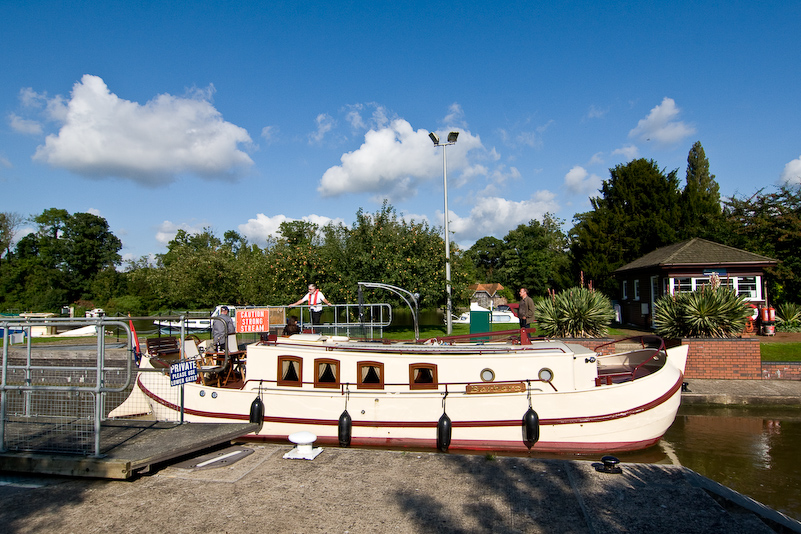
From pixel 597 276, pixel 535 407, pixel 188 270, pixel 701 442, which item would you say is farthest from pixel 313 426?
pixel 188 270

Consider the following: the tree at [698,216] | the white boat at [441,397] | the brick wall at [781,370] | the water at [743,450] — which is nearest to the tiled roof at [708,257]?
the tree at [698,216]

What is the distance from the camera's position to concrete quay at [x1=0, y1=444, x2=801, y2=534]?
4.71 metres

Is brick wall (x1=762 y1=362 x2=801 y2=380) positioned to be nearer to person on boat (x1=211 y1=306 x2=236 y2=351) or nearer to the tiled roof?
the tiled roof

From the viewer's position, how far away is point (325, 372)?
9.98m

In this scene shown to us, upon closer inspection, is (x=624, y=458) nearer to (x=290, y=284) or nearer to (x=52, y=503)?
(x=52, y=503)

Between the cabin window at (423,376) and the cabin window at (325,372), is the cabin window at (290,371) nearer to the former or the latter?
the cabin window at (325,372)

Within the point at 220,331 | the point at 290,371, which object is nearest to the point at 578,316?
the point at 290,371

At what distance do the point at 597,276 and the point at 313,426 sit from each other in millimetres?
26296

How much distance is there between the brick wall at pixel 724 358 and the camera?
43.6 feet

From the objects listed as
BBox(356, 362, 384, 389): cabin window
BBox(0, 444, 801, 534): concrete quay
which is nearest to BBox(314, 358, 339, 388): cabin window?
BBox(356, 362, 384, 389): cabin window

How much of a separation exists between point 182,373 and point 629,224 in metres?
31.3

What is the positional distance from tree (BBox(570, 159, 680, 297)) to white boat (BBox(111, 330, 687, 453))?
2241cm

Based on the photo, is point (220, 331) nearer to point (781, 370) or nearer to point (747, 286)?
point (781, 370)

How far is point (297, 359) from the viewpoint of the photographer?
1006cm
